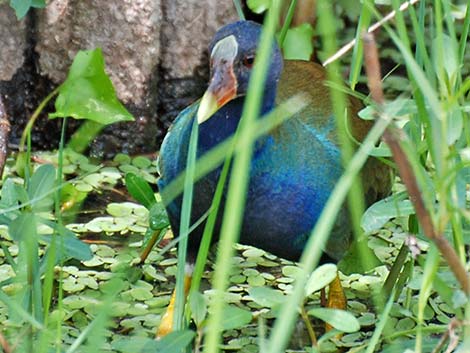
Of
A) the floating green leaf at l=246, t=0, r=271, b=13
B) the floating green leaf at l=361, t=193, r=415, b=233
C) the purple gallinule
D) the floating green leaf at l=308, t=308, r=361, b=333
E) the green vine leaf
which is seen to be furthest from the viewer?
the floating green leaf at l=246, t=0, r=271, b=13

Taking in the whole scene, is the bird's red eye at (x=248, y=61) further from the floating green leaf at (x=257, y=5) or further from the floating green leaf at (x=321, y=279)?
the floating green leaf at (x=257, y=5)

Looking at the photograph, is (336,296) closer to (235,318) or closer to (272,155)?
(272,155)

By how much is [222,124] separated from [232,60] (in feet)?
0.51

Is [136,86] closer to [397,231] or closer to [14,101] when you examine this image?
[14,101]

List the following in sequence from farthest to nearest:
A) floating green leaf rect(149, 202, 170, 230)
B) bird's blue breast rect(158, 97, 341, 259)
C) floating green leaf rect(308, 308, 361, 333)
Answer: floating green leaf rect(149, 202, 170, 230), bird's blue breast rect(158, 97, 341, 259), floating green leaf rect(308, 308, 361, 333)

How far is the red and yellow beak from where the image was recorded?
7.14 ft

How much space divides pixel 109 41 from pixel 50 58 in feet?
0.61

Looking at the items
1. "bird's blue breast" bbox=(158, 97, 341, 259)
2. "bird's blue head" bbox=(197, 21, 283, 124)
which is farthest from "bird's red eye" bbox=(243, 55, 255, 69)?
"bird's blue breast" bbox=(158, 97, 341, 259)

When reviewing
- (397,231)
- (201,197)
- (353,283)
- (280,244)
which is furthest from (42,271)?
(397,231)

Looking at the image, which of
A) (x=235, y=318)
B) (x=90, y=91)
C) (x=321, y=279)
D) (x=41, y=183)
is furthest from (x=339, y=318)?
(x=90, y=91)

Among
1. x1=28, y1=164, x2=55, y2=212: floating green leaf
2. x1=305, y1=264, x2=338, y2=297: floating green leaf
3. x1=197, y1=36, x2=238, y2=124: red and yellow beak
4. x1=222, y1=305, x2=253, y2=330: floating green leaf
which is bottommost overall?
x1=222, y1=305, x2=253, y2=330: floating green leaf

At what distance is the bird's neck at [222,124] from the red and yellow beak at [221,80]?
0.07 metres

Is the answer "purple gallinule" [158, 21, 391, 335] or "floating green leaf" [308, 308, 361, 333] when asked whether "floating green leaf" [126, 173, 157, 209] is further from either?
"floating green leaf" [308, 308, 361, 333]

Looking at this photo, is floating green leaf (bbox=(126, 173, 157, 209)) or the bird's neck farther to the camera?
floating green leaf (bbox=(126, 173, 157, 209))
